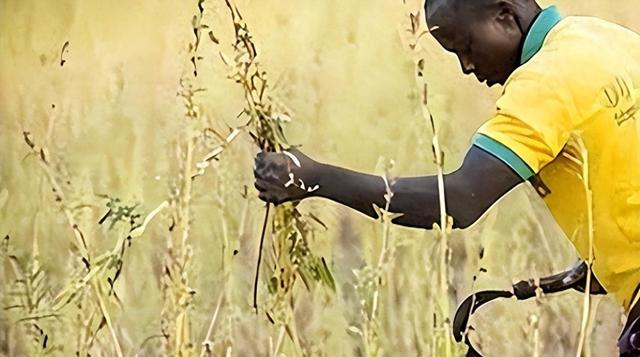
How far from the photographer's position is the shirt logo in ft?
3.16

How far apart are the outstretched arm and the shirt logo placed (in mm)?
112

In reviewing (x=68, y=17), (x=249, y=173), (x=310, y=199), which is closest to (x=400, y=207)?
(x=310, y=199)

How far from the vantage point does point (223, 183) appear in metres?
1.28

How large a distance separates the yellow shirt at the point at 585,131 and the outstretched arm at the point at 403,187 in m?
0.03

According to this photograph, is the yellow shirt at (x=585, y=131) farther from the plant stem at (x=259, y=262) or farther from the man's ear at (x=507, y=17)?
the plant stem at (x=259, y=262)

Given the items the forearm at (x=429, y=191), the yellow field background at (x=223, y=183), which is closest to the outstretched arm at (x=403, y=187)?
the forearm at (x=429, y=191)

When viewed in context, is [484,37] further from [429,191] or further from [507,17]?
[429,191]

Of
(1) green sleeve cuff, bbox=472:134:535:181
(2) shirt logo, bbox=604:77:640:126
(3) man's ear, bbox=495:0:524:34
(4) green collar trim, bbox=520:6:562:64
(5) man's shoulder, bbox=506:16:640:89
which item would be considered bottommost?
(1) green sleeve cuff, bbox=472:134:535:181

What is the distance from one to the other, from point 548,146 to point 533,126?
2 cm

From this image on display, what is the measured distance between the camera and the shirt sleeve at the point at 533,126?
0.95 metres

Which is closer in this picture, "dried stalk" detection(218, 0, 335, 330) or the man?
the man

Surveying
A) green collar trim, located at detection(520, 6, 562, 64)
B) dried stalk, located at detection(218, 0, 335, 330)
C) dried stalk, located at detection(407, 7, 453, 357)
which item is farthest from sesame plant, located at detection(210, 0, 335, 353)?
green collar trim, located at detection(520, 6, 562, 64)

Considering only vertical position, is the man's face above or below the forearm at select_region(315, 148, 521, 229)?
above

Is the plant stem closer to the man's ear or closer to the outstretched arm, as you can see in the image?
the outstretched arm
